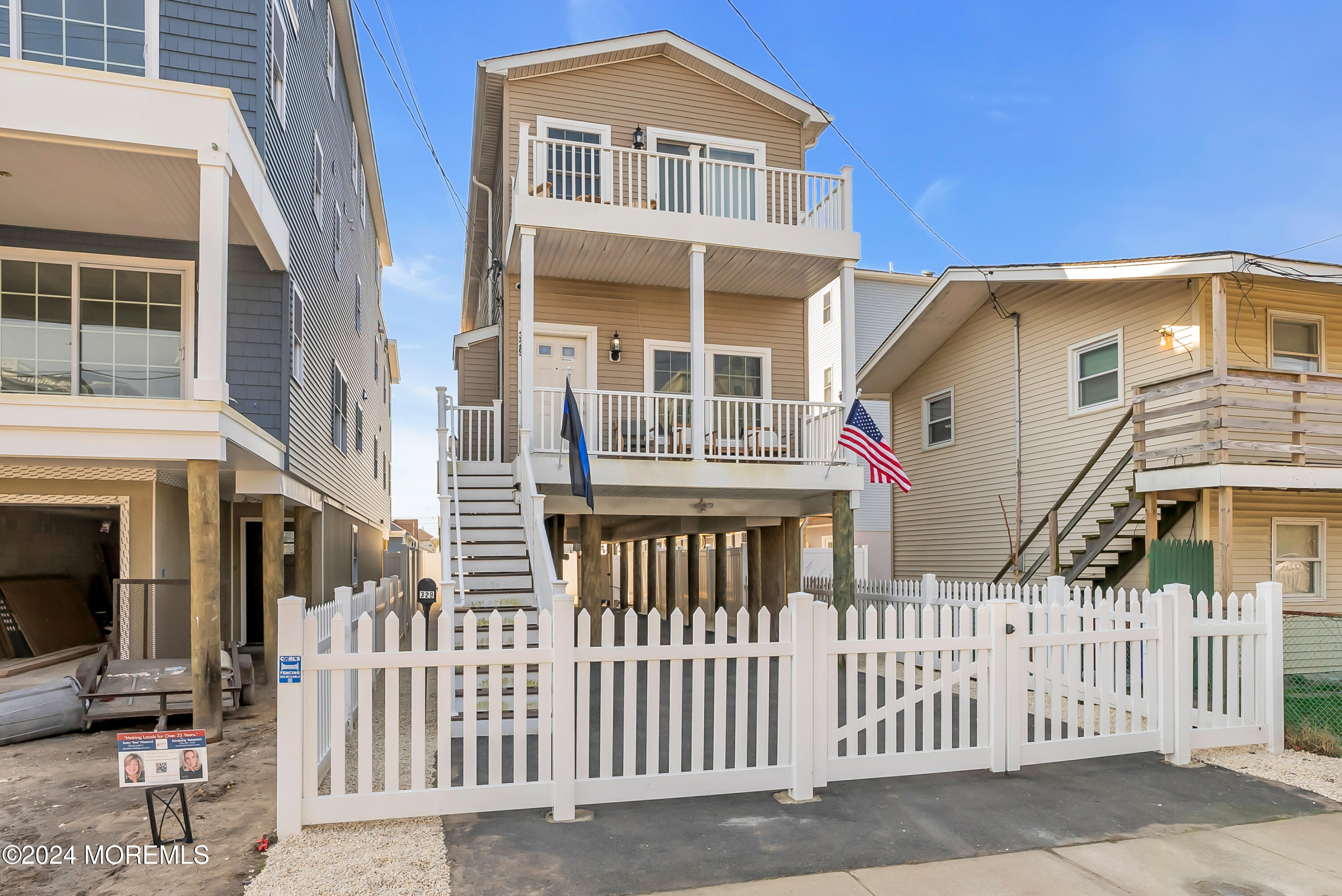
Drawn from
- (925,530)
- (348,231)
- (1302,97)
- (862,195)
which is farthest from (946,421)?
(1302,97)

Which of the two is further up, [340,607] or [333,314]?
[333,314]

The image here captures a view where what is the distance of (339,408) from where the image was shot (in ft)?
51.9

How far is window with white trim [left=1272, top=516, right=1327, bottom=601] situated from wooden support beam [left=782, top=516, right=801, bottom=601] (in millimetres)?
7196

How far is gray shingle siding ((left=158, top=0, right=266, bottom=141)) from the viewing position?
30.3ft

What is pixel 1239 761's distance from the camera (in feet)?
21.6

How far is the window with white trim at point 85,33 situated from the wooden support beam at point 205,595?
462cm

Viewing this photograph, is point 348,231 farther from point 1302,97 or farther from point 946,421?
point 1302,97

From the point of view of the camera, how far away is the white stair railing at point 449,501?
8.80m

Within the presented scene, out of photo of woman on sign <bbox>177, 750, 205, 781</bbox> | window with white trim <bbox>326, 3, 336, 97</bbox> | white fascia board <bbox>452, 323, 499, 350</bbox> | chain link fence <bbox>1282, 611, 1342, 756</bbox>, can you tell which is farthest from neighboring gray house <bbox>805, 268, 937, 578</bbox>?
photo of woman on sign <bbox>177, 750, 205, 781</bbox>

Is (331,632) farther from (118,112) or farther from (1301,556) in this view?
(1301,556)

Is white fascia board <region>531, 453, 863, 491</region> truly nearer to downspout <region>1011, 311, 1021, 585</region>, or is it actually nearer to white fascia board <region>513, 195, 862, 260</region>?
white fascia board <region>513, 195, 862, 260</region>

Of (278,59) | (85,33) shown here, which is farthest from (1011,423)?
(85,33)

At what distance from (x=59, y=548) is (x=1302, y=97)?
1828 inches

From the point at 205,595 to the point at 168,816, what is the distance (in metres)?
2.66
